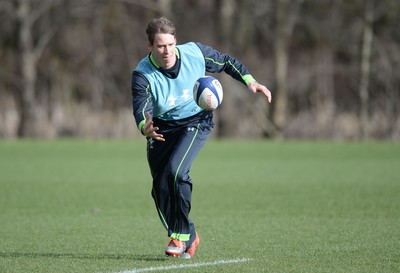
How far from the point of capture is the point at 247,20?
119 ft

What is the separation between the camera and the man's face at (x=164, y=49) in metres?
7.14

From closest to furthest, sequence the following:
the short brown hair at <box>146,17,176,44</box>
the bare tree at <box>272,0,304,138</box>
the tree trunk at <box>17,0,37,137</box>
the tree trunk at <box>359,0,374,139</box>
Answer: the short brown hair at <box>146,17,176,44</box>, the tree trunk at <box>17,0,37,137</box>, the tree trunk at <box>359,0,374,139</box>, the bare tree at <box>272,0,304,138</box>

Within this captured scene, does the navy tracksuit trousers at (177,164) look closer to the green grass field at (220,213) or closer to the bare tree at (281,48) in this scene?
the green grass field at (220,213)

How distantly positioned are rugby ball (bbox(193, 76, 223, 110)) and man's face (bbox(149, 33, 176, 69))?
1.06 ft

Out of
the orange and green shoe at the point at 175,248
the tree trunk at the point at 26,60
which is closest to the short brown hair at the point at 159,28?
the orange and green shoe at the point at 175,248

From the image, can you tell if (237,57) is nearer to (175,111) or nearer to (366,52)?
(366,52)

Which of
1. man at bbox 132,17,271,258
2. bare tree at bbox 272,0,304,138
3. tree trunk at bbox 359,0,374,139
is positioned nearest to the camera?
man at bbox 132,17,271,258

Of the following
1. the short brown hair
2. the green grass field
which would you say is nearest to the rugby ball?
the short brown hair

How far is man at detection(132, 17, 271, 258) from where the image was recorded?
23.7 ft

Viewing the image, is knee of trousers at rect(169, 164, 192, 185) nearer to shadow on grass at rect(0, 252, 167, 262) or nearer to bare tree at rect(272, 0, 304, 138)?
→ shadow on grass at rect(0, 252, 167, 262)

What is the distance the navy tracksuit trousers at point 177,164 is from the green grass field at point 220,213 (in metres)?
0.34

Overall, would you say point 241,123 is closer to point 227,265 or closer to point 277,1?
point 277,1

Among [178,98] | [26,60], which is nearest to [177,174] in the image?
[178,98]

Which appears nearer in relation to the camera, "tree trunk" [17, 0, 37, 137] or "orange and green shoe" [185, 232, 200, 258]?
"orange and green shoe" [185, 232, 200, 258]
